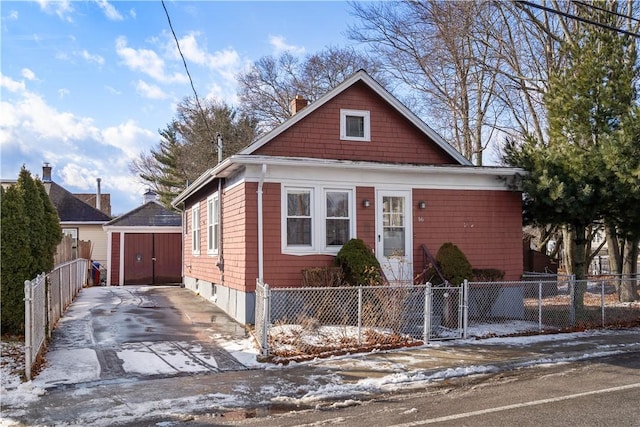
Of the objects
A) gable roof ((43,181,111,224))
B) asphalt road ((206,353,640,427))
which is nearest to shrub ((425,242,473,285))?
asphalt road ((206,353,640,427))

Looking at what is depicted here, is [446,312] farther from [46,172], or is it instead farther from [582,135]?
[46,172]

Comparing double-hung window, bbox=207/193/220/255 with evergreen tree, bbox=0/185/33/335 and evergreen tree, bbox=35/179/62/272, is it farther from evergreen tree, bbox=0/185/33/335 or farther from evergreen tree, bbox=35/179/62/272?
evergreen tree, bbox=0/185/33/335

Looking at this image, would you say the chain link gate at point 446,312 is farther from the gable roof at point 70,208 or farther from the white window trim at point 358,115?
the gable roof at point 70,208

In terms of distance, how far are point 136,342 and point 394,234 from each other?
6299 millimetres

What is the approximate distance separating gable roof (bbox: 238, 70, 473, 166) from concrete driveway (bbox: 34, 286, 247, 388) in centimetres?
419

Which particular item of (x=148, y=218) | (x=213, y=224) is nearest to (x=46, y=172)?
(x=148, y=218)

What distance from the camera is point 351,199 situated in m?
13.2

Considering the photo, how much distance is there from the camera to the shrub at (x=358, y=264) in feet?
40.0

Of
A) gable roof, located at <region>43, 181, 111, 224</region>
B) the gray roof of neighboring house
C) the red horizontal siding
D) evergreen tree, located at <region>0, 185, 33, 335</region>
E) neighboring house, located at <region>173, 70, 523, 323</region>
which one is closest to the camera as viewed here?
evergreen tree, located at <region>0, 185, 33, 335</region>

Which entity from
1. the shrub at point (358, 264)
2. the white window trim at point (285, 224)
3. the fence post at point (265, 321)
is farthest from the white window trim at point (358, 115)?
the fence post at point (265, 321)

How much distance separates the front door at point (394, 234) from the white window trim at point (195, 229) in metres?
7.82

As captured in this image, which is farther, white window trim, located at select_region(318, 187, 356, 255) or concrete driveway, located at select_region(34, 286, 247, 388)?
white window trim, located at select_region(318, 187, 356, 255)

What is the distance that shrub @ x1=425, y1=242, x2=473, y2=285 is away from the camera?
42.0ft

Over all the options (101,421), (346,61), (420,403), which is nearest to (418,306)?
(420,403)
